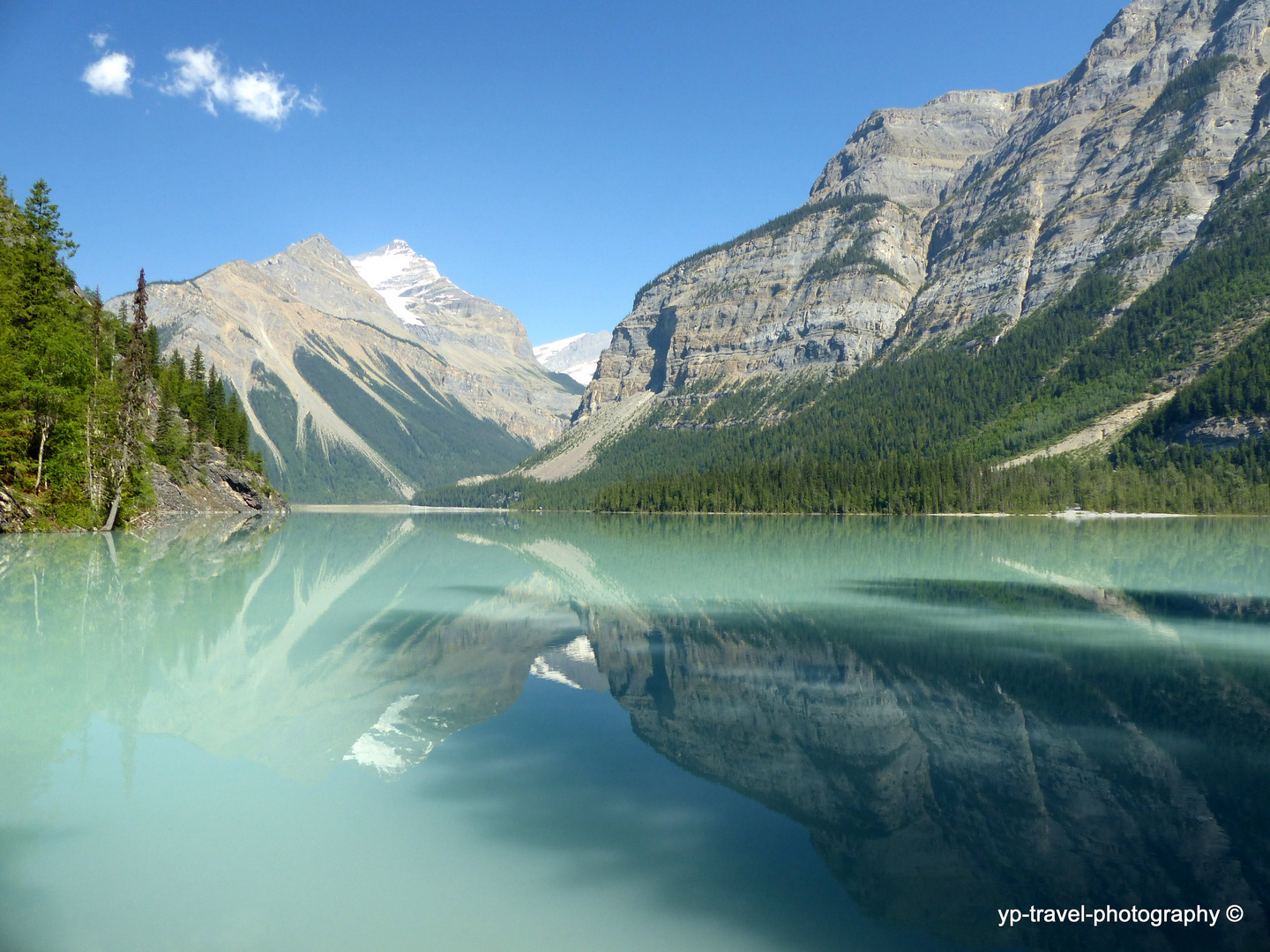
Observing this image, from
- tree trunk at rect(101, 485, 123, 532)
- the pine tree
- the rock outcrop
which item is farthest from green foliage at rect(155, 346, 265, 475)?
tree trunk at rect(101, 485, 123, 532)

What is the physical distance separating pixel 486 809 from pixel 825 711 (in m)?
5.40

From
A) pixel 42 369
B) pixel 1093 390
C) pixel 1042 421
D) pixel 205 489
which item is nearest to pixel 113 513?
pixel 42 369

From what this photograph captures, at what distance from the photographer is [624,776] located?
8.70m

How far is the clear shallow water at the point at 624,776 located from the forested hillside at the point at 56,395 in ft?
73.3

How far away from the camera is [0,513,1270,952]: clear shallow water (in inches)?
225

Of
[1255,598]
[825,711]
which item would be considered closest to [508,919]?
[825,711]

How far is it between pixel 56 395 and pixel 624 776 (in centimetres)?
3985

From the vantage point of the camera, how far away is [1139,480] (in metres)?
108

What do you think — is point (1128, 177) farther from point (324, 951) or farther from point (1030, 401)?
point (324, 951)

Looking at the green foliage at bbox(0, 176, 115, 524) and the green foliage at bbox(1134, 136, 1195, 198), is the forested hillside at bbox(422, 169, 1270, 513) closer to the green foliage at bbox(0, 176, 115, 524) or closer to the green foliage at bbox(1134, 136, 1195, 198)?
the green foliage at bbox(1134, 136, 1195, 198)

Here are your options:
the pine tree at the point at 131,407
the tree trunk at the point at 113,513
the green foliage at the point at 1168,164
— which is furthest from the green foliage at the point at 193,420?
the green foliage at the point at 1168,164

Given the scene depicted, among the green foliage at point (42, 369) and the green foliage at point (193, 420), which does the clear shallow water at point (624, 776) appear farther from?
the green foliage at point (193, 420)

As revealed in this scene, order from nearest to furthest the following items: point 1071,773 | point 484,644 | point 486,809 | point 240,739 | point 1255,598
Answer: point 486,809, point 1071,773, point 240,739, point 484,644, point 1255,598

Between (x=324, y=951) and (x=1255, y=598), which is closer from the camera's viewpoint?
(x=324, y=951)
